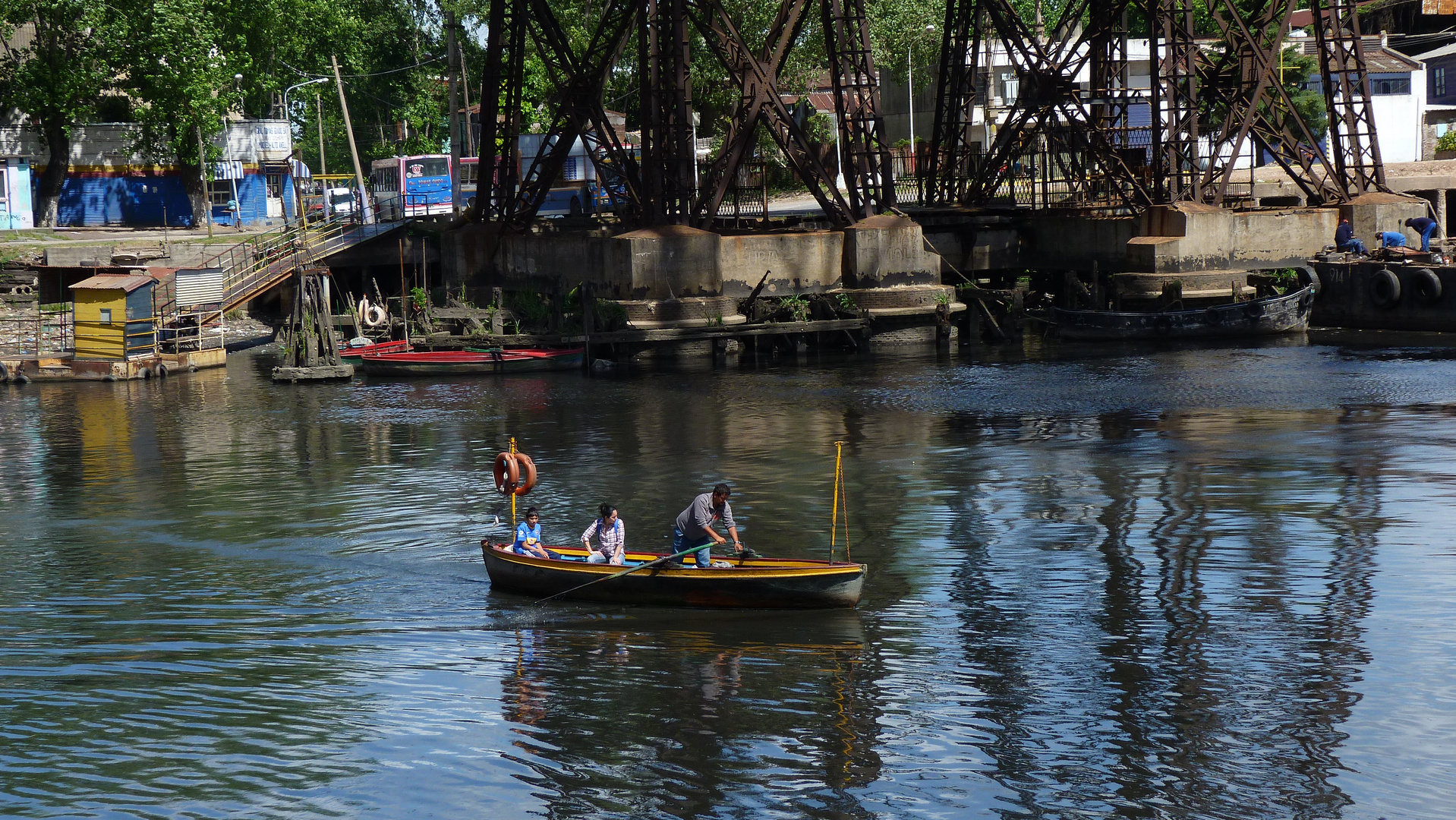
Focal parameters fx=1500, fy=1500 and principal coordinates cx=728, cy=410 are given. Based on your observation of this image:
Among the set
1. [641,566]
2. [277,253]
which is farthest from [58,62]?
[641,566]

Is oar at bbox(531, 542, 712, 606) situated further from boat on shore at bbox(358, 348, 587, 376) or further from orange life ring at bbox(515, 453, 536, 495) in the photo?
boat on shore at bbox(358, 348, 587, 376)

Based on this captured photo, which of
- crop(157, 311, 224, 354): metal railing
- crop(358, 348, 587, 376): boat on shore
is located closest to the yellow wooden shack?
crop(157, 311, 224, 354): metal railing

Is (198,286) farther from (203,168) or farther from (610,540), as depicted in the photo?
(610,540)

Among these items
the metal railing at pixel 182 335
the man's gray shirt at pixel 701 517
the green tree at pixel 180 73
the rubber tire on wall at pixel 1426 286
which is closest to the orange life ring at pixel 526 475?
the man's gray shirt at pixel 701 517

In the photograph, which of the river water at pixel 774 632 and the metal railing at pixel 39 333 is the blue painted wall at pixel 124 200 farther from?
the river water at pixel 774 632

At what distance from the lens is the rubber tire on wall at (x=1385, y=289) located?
141ft

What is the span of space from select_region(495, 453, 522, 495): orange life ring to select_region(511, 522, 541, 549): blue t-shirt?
1.45 metres

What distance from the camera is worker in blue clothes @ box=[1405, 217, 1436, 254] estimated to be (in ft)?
145

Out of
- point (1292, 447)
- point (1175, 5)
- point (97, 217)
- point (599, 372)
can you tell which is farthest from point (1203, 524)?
point (97, 217)

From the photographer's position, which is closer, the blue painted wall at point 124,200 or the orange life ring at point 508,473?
the orange life ring at point 508,473

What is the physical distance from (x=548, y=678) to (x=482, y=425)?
18.2 m

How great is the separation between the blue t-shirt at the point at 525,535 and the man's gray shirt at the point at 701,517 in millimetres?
2033

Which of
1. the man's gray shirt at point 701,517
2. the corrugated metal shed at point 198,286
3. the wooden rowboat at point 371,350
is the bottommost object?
the man's gray shirt at point 701,517

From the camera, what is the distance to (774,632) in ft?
55.1
